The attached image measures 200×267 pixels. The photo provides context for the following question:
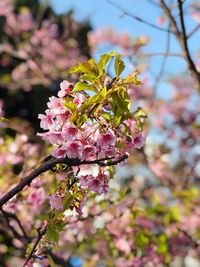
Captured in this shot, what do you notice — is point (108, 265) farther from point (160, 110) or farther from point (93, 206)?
point (160, 110)

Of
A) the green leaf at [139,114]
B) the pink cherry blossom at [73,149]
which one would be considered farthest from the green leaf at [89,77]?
the green leaf at [139,114]

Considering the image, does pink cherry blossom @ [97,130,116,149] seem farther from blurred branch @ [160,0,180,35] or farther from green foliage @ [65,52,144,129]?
blurred branch @ [160,0,180,35]

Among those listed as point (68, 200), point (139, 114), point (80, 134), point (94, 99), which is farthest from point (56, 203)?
point (139, 114)

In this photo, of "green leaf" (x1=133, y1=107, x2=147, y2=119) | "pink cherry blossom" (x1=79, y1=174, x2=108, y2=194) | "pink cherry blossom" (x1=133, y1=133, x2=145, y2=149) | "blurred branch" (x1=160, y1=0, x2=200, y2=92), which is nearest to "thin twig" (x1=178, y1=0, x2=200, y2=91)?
"blurred branch" (x1=160, y1=0, x2=200, y2=92)

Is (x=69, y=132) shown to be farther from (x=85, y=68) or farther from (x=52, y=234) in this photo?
(x=52, y=234)

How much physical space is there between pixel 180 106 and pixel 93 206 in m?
6.76

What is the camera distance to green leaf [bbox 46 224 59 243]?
5.47ft

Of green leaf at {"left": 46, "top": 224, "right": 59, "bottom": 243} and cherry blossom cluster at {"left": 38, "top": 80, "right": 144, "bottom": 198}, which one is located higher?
cherry blossom cluster at {"left": 38, "top": 80, "right": 144, "bottom": 198}

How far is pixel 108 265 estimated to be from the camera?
4.27 meters

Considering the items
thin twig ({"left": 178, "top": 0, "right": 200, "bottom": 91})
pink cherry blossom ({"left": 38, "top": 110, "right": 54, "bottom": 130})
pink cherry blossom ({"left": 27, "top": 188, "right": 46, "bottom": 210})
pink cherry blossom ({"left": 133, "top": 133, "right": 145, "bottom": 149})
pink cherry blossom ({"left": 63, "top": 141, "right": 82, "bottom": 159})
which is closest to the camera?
pink cherry blossom ({"left": 63, "top": 141, "right": 82, "bottom": 159})

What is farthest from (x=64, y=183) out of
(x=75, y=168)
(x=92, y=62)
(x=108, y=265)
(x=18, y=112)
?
(x=18, y=112)

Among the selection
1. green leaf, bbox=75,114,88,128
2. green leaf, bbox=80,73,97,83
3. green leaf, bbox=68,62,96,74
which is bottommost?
green leaf, bbox=75,114,88,128

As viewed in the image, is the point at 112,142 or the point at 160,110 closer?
the point at 112,142

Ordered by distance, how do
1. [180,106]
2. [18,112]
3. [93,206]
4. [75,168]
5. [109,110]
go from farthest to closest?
[18,112] < [180,106] < [93,206] < [75,168] < [109,110]
